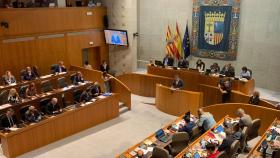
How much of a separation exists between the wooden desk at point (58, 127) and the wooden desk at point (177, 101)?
1.85 meters

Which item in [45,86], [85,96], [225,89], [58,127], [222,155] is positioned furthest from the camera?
[45,86]

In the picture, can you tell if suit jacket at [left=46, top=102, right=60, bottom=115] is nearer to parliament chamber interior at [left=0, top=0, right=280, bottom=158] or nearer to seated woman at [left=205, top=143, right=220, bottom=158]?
parliament chamber interior at [left=0, top=0, right=280, bottom=158]

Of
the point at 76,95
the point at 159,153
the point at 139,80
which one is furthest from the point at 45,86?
the point at 159,153

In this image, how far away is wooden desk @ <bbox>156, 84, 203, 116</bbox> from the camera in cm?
1060

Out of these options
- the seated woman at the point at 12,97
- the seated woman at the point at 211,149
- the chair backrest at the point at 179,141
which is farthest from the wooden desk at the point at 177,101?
the seated woman at the point at 12,97

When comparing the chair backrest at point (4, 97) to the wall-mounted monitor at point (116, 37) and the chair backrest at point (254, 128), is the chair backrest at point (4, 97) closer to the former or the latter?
the wall-mounted monitor at point (116, 37)

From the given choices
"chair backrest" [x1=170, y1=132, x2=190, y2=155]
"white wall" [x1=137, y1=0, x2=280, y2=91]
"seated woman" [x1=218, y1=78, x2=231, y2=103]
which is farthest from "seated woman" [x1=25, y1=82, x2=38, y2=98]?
"white wall" [x1=137, y1=0, x2=280, y2=91]

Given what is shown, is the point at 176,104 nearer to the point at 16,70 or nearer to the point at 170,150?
the point at 170,150

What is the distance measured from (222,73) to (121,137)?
528 centimetres

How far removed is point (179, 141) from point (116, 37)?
32.2ft

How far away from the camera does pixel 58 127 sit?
9.25 m

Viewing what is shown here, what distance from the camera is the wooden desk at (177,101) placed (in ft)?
34.8

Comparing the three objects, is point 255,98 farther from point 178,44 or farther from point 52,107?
point 178,44

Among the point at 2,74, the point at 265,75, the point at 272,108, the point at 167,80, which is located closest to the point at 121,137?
the point at 167,80
